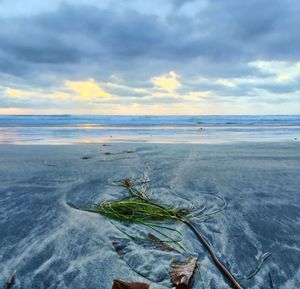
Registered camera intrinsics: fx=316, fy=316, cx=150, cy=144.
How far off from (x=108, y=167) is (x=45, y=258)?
298 cm

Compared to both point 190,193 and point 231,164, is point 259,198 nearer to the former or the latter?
point 190,193

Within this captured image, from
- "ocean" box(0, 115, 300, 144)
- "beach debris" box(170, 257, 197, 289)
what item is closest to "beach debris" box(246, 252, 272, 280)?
"beach debris" box(170, 257, 197, 289)

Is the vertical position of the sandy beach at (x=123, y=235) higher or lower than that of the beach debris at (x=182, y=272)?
lower

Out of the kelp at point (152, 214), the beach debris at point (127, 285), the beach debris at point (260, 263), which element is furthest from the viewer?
the kelp at point (152, 214)

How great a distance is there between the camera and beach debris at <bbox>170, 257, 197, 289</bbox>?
61.1 inches

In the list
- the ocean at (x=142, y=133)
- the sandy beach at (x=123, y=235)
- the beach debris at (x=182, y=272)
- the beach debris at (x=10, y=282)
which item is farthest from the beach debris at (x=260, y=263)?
the ocean at (x=142, y=133)

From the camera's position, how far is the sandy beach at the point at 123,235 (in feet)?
5.53

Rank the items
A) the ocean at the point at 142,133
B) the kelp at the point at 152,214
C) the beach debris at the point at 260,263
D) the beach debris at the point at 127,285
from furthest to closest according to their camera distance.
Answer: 1. the ocean at the point at 142,133
2. the kelp at the point at 152,214
3. the beach debris at the point at 260,263
4. the beach debris at the point at 127,285

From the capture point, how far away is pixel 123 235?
6.99ft

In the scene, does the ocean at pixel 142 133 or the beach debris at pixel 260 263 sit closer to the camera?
the beach debris at pixel 260 263

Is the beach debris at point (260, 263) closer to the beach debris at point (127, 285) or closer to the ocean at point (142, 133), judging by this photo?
the beach debris at point (127, 285)

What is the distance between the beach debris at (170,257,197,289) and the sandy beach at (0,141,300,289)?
44mm

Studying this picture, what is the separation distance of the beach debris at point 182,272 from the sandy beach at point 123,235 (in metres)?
0.04

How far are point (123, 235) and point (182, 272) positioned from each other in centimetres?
60
